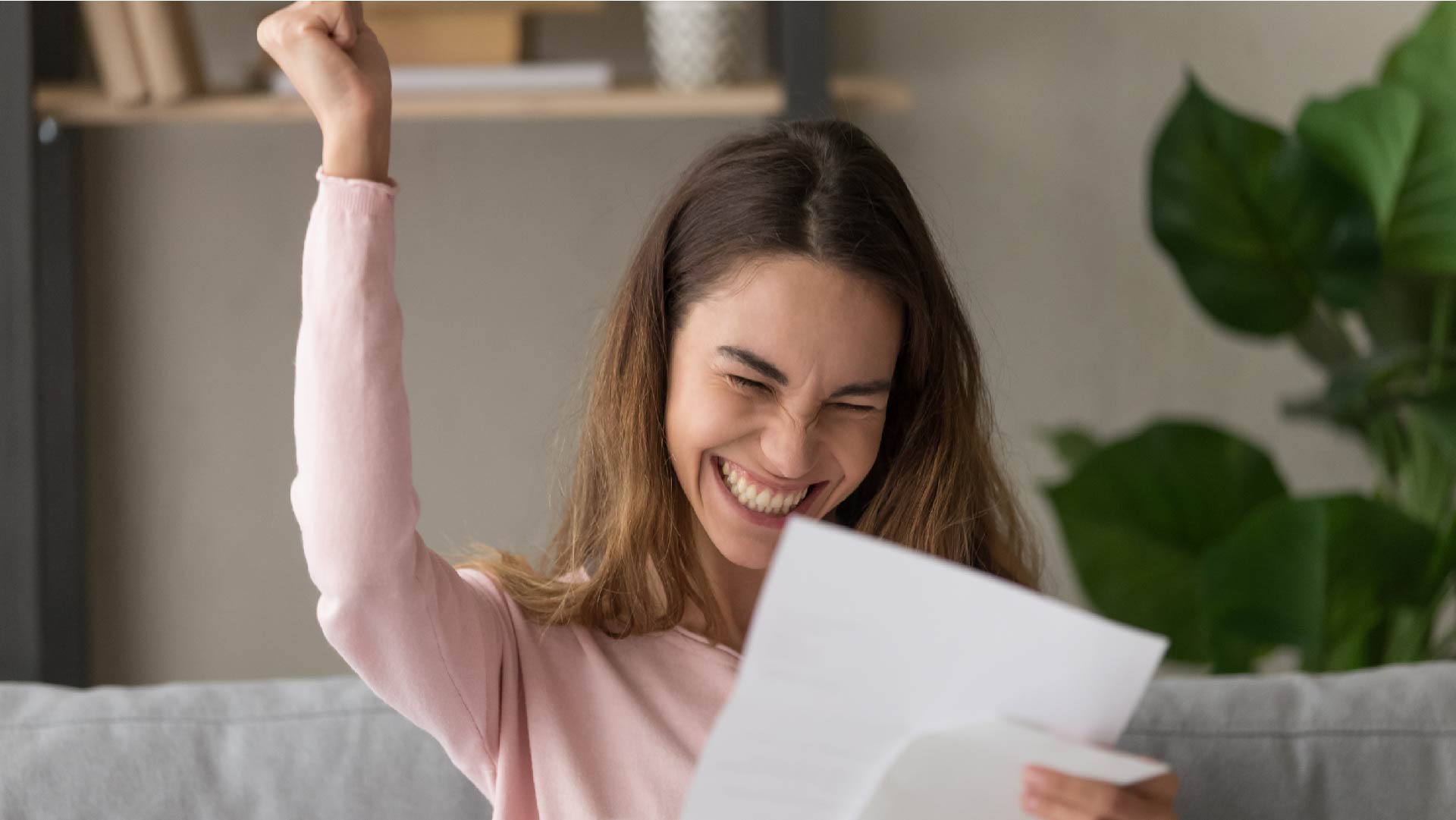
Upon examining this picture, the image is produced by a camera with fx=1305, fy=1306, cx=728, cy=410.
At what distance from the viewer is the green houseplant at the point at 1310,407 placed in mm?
1466

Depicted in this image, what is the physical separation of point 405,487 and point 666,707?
0.32 meters

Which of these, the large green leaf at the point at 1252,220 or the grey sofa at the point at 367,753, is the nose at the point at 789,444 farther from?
the large green leaf at the point at 1252,220

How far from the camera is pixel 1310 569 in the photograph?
57.0 inches

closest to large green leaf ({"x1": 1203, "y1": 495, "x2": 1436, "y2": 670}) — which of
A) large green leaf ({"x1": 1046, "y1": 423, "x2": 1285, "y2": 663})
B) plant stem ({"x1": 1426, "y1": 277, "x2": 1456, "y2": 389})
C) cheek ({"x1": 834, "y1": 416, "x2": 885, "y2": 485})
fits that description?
large green leaf ({"x1": 1046, "y1": 423, "x2": 1285, "y2": 663})

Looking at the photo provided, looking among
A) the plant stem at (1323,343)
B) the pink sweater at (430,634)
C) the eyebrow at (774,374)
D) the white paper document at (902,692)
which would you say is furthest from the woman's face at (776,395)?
the plant stem at (1323,343)

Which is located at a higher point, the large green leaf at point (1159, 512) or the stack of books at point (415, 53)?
the stack of books at point (415, 53)

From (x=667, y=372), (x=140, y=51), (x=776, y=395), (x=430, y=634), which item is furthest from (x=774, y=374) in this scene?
(x=140, y=51)

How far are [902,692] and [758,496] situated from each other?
0.29 m

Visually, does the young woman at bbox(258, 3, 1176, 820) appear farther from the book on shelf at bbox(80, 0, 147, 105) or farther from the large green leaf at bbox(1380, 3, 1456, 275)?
the book on shelf at bbox(80, 0, 147, 105)

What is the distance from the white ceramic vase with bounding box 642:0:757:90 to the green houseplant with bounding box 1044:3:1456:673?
0.53m

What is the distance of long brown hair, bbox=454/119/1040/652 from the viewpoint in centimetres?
93

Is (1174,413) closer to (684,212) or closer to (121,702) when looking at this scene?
(684,212)

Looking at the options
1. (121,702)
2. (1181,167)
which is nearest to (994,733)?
(121,702)

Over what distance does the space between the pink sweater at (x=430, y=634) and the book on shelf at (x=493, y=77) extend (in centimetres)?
77
